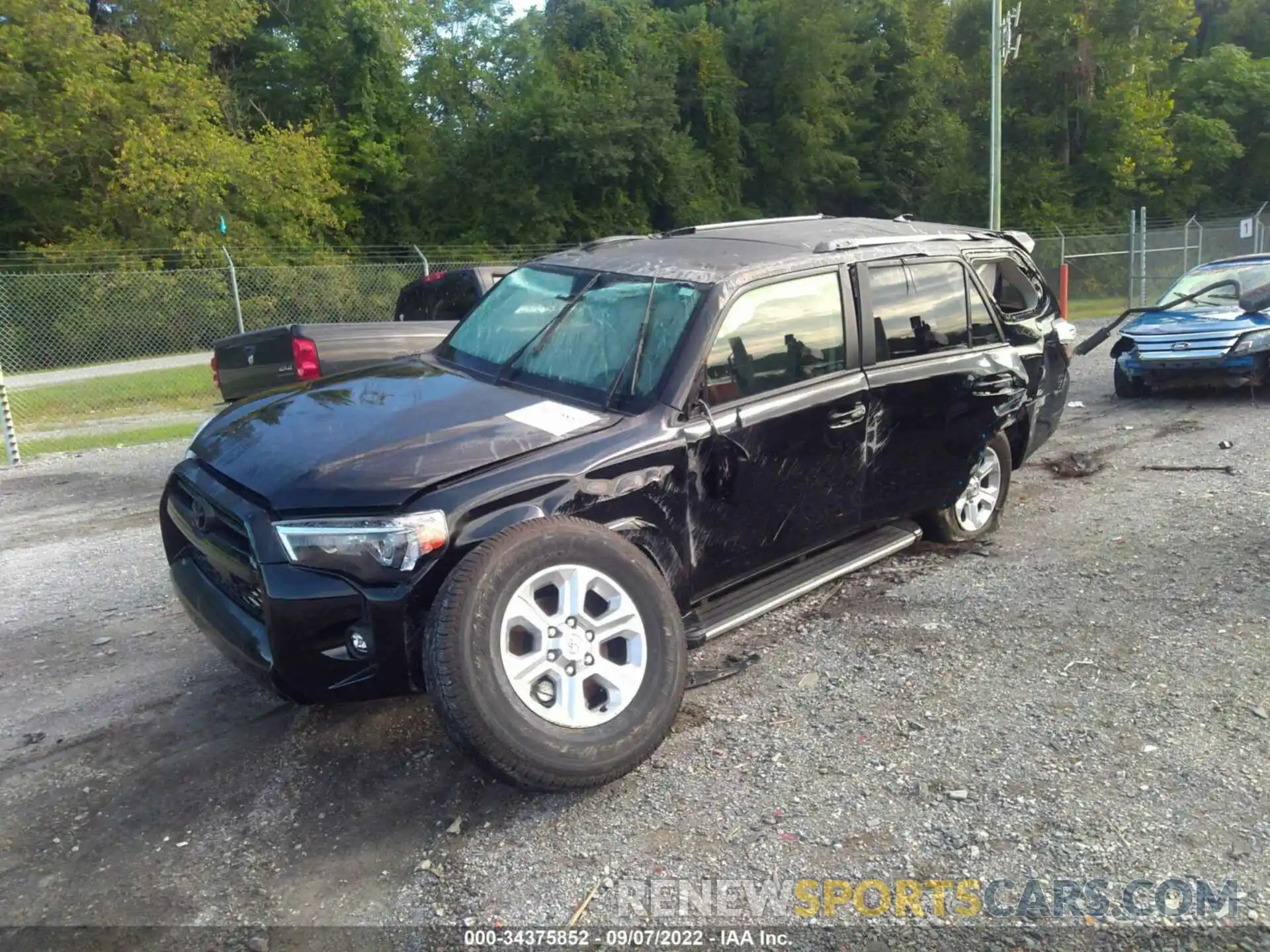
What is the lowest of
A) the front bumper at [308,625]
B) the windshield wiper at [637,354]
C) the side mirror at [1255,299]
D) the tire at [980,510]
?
the tire at [980,510]

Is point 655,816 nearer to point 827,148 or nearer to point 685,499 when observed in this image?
point 685,499

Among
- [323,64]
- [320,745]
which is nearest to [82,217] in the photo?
[323,64]

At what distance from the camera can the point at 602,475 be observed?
356 cm

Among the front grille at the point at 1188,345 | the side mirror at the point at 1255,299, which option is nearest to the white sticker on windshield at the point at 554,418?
the front grille at the point at 1188,345

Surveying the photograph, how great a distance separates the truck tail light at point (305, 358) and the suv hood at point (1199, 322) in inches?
332

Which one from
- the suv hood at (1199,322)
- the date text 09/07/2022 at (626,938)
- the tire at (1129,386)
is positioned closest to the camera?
the date text 09/07/2022 at (626,938)

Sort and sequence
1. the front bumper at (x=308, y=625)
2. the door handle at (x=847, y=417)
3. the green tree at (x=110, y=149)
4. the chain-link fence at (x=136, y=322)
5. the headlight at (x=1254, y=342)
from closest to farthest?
the front bumper at (x=308, y=625) < the door handle at (x=847, y=417) < the headlight at (x=1254, y=342) < the chain-link fence at (x=136, y=322) < the green tree at (x=110, y=149)

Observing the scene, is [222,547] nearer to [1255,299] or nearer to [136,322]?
[1255,299]

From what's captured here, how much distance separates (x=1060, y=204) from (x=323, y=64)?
2630cm

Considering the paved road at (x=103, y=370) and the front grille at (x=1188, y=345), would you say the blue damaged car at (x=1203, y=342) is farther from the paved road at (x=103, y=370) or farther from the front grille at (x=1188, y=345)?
the paved road at (x=103, y=370)

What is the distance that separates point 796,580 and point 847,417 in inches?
31.1

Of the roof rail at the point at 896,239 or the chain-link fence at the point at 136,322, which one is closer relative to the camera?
the roof rail at the point at 896,239

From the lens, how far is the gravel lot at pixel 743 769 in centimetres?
289

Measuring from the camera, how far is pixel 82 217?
22281mm
